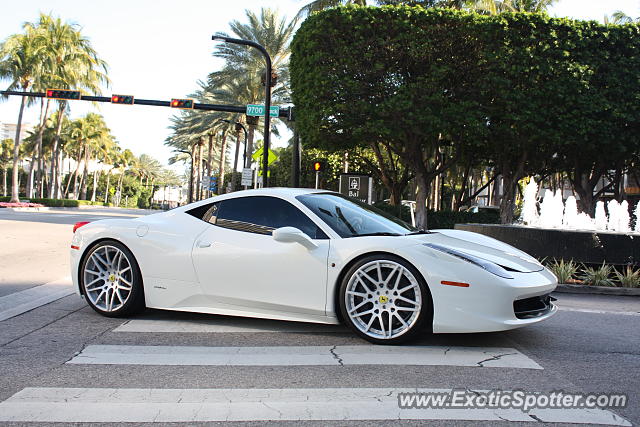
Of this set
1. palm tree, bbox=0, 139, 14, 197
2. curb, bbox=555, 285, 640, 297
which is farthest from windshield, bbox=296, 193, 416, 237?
palm tree, bbox=0, 139, 14, 197

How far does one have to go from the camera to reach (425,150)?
3356 cm

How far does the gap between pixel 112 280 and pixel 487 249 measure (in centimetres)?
343

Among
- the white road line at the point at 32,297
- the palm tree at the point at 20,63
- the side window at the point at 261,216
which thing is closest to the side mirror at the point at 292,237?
the side window at the point at 261,216

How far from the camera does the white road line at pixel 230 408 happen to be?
3.05m

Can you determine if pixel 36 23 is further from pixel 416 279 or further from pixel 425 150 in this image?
pixel 416 279

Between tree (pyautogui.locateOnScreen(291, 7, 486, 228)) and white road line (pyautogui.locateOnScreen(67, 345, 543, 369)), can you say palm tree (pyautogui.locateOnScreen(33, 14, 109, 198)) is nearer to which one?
tree (pyautogui.locateOnScreen(291, 7, 486, 228))

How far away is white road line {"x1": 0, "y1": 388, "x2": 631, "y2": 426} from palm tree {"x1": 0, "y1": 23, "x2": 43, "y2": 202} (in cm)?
4625

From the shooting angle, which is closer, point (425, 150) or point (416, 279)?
point (416, 279)

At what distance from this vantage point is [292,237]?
4777 millimetres

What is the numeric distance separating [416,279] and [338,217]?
1.00 meters

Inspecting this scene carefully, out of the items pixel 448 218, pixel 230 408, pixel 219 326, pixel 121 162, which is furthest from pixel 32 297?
pixel 121 162

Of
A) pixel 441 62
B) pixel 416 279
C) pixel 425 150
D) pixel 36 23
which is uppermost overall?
pixel 36 23

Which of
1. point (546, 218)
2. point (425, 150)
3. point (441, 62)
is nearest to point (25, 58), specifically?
point (425, 150)

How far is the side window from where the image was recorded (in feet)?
16.7
